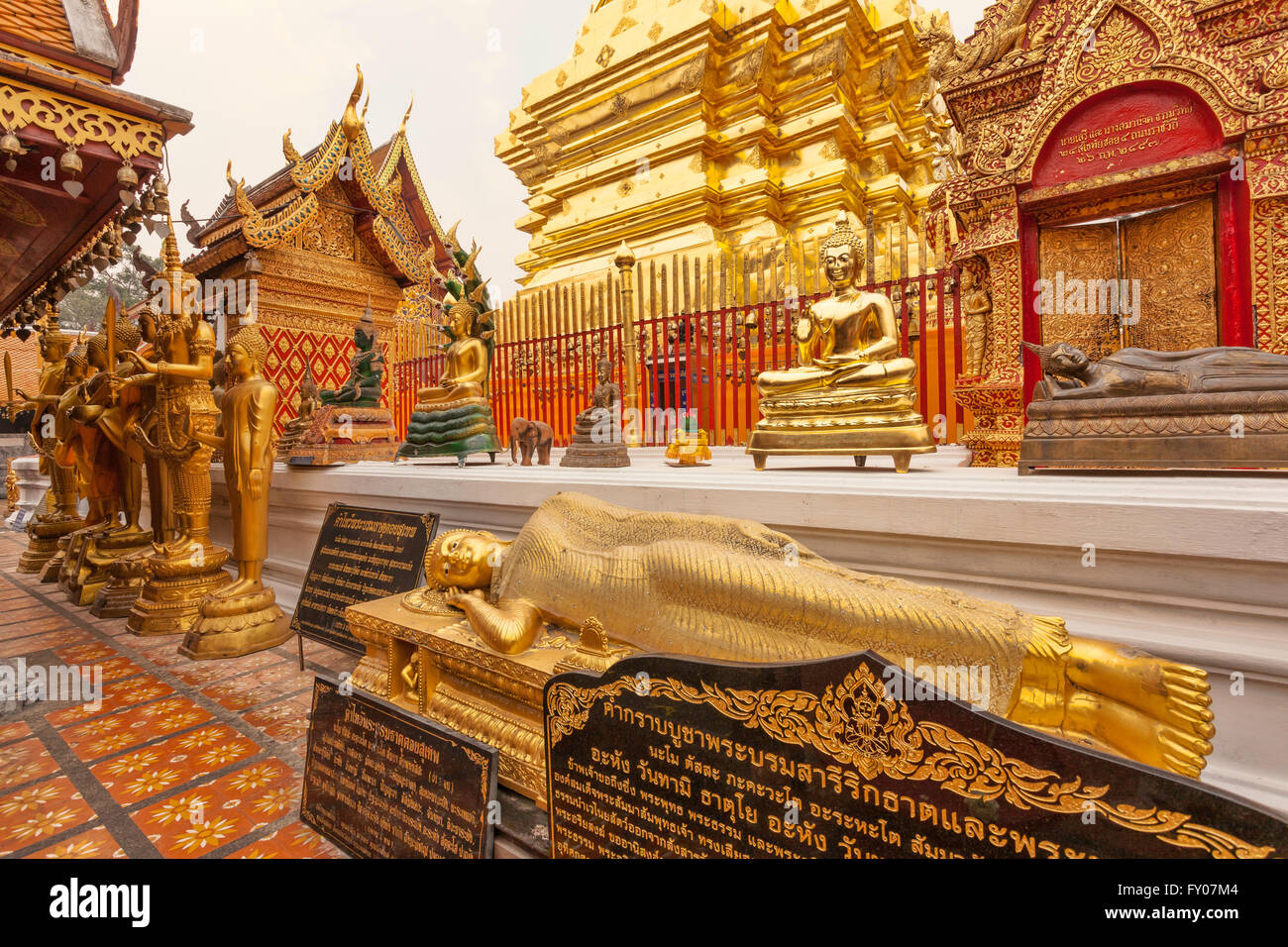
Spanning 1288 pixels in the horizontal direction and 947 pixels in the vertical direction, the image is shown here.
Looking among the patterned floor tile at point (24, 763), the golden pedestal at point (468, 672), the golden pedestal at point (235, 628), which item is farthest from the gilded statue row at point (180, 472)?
the golden pedestal at point (468, 672)

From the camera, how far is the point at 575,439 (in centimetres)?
407

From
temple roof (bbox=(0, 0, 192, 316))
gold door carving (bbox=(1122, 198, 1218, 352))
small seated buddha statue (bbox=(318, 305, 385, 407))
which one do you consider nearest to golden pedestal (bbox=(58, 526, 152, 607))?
small seated buddha statue (bbox=(318, 305, 385, 407))

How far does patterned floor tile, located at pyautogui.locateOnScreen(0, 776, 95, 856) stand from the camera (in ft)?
6.72

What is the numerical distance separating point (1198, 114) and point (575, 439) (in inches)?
165

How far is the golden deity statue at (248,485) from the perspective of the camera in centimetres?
390

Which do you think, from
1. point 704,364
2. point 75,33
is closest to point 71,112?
point 75,33

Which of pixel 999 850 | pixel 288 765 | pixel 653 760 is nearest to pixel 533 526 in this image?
pixel 653 760

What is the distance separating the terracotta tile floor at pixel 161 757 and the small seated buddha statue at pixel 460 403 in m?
1.77

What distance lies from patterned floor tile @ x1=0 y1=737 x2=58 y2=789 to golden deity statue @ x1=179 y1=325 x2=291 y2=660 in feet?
3.70

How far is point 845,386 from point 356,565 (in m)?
2.95

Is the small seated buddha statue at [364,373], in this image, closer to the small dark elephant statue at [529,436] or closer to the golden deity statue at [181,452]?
the golden deity statue at [181,452]

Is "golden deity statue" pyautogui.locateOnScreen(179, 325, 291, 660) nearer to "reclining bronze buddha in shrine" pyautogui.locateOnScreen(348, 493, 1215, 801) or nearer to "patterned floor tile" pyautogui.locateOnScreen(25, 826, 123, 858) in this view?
"patterned floor tile" pyautogui.locateOnScreen(25, 826, 123, 858)

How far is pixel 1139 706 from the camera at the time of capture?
46.4 inches

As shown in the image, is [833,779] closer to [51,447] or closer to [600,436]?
[600,436]
